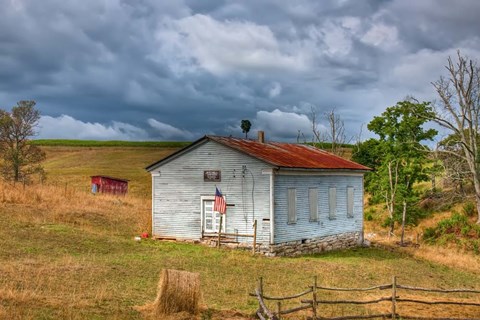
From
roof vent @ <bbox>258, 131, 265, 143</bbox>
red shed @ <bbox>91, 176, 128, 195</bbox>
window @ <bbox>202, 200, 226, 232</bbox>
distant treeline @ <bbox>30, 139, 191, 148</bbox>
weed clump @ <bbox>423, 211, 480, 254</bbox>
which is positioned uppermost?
distant treeline @ <bbox>30, 139, 191, 148</bbox>

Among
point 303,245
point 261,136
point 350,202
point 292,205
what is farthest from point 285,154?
point 350,202

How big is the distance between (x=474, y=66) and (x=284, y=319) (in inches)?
1283

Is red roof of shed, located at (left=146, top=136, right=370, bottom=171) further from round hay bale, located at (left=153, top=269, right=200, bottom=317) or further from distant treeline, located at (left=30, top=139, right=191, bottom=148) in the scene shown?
distant treeline, located at (left=30, top=139, right=191, bottom=148)

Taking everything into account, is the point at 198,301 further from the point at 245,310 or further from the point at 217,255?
the point at 217,255

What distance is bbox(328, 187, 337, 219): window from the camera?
3135cm

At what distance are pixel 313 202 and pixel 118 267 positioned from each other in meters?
12.9

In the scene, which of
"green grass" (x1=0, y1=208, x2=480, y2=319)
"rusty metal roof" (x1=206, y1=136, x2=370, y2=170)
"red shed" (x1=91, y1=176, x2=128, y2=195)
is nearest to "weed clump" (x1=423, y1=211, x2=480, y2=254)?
"green grass" (x1=0, y1=208, x2=480, y2=319)

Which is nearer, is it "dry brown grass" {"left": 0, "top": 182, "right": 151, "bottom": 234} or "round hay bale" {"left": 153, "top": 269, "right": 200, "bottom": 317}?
"round hay bale" {"left": 153, "top": 269, "right": 200, "bottom": 317}

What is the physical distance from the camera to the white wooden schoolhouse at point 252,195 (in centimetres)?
2711

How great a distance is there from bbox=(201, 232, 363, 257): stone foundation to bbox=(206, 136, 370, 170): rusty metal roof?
391cm

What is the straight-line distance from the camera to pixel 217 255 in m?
25.1

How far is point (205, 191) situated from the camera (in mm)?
28875

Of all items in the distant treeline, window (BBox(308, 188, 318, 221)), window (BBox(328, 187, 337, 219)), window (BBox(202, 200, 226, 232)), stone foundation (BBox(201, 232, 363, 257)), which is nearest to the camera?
stone foundation (BBox(201, 232, 363, 257))

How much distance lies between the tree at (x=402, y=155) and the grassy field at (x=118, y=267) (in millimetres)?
11389
